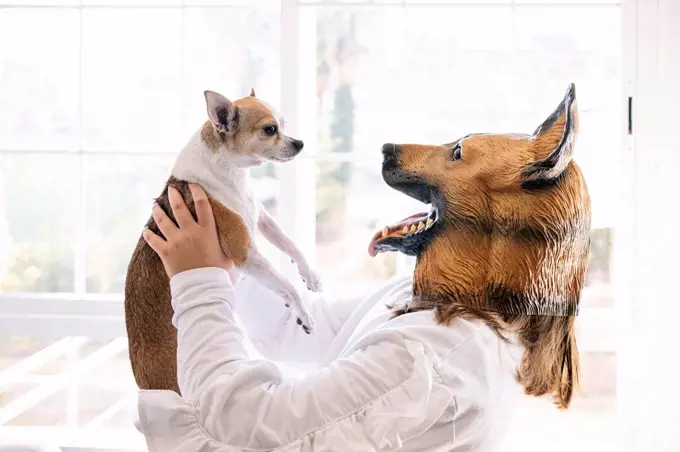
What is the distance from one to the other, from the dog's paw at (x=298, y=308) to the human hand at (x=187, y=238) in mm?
109

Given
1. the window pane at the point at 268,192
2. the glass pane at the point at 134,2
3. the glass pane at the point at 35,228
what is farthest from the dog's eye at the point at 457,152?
the glass pane at the point at 35,228

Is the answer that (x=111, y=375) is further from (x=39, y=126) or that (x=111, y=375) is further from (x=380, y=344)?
(x=380, y=344)

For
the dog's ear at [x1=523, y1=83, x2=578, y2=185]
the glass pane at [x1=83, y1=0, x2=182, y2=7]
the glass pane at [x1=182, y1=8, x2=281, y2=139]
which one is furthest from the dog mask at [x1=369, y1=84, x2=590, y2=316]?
the glass pane at [x1=83, y1=0, x2=182, y2=7]

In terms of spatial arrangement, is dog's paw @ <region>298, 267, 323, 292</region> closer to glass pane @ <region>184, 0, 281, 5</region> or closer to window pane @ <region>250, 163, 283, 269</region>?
window pane @ <region>250, 163, 283, 269</region>

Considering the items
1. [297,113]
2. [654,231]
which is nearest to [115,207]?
[297,113]

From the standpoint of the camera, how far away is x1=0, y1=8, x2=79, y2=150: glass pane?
7.55 ft

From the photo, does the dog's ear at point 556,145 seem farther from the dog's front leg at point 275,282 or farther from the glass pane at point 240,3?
the glass pane at point 240,3

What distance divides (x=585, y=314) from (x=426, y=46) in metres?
0.88

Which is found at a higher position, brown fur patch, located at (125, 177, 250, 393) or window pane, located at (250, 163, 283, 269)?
window pane, located at (250, 163, 283, 269)

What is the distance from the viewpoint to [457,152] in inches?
39.0

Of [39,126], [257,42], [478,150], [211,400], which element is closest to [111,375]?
[39,126]

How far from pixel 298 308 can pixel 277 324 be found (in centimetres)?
9

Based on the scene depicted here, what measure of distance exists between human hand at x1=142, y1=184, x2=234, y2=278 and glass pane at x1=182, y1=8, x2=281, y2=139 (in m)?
1.07

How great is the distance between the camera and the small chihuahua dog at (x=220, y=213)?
1.21 metres
